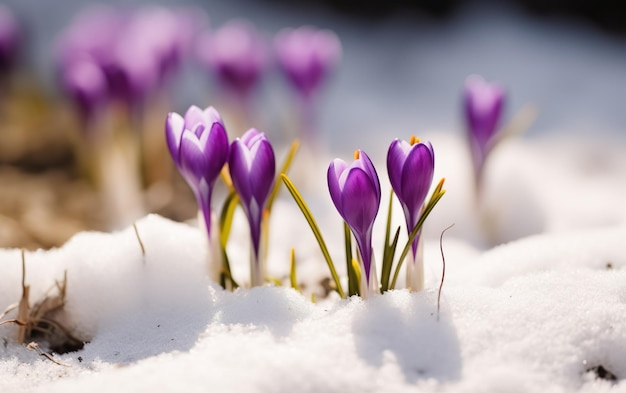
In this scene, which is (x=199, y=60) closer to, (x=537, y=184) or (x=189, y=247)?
(x=537, y=184)

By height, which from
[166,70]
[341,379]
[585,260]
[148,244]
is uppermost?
[166,70]

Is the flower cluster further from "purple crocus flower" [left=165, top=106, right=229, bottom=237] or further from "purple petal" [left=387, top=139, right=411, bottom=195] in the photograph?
"purple petal" [left=387, top=139, right=411, bottom=195]

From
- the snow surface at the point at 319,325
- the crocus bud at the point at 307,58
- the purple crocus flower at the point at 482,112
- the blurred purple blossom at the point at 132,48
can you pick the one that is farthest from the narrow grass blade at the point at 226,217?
the crocus bud at the point at 307,58

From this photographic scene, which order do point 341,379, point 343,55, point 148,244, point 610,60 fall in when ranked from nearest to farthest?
point 341,379 → point 148,244 → point 610,60 → point 343,55

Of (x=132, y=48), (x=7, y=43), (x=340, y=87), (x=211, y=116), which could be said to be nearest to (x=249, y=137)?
(x=211, y=116)

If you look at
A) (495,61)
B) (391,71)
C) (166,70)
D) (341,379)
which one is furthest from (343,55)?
(341,379)

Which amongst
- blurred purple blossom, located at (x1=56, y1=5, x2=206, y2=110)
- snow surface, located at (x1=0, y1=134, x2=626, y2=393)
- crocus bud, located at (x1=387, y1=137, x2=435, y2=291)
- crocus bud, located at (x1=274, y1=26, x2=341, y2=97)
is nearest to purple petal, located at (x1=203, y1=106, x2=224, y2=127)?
snow surface, located at (x1=0, y1=134, x2=626, y2=393)

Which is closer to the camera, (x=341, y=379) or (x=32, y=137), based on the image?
(x=341, y=379)
